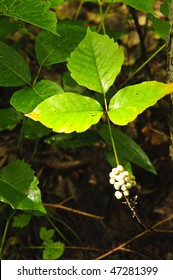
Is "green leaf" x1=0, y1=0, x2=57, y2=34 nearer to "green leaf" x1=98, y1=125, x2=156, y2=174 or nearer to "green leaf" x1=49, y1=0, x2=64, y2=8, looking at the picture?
"green leaf" x1=49, y1=0, x2=64, y2=8

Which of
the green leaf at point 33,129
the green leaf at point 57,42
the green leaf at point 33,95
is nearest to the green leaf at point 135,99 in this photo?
the green leaf at point 33,95

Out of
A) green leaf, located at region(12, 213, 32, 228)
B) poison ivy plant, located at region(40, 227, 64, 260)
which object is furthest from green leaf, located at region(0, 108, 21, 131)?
poison ivy plant, located at region(40, 227, 64, 260)

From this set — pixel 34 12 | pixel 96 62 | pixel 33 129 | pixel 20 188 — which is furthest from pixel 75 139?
pixel 34 12

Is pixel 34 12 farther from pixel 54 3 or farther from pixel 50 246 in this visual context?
pixel 50 246

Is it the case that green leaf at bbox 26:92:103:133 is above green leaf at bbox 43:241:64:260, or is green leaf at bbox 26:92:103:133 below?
above
